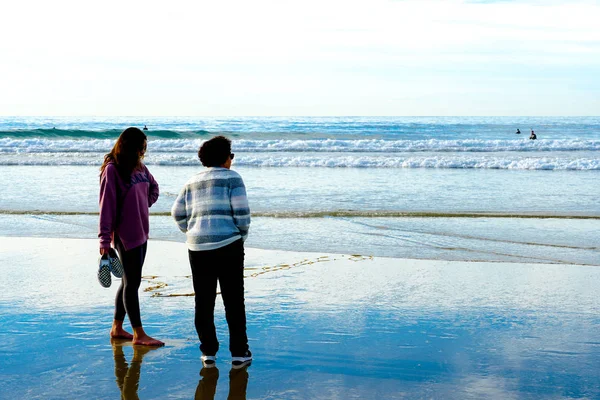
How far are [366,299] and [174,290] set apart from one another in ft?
6.03

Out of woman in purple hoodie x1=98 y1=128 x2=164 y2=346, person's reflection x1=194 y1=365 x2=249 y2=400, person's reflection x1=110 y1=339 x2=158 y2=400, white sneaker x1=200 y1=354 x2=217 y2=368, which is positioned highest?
woman in purple hoodie x1=98 y1=128 x2=164 y2=346

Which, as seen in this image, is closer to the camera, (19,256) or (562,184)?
(19,256)

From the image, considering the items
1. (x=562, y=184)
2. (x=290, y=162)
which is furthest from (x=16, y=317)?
(x=290, y=162)

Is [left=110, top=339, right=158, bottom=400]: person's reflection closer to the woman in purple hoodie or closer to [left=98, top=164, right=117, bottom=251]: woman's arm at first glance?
the woman in purple hoodie

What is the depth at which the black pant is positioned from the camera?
467 cm

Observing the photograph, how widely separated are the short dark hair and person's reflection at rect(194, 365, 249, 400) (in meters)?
1.33

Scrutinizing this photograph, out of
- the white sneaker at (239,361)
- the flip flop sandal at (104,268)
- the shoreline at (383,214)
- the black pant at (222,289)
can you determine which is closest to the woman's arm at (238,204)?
the black pant at (222,289)

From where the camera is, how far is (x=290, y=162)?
27.7m

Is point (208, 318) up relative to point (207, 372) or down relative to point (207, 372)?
up

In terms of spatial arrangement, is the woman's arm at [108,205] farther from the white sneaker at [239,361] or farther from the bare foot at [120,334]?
the white sneaker at [239,361]

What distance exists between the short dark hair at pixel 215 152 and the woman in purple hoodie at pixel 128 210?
562 millimetres

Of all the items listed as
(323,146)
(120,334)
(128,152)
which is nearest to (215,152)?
(128,152)

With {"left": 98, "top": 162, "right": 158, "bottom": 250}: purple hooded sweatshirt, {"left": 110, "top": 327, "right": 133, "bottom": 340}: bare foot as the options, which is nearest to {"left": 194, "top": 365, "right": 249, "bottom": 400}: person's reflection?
{"left": 110, "top": 327, "right": 133, "bottom": 340}: bare foot

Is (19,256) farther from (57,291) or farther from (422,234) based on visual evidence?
(422,234)
